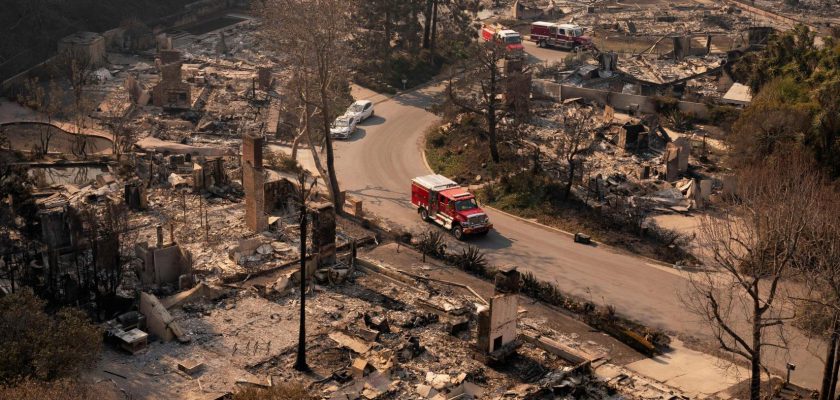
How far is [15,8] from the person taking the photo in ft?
185

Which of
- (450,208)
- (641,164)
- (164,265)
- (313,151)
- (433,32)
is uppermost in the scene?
(433,32)

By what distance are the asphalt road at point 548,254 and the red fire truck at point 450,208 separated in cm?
50

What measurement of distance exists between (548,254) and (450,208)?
12.5ft

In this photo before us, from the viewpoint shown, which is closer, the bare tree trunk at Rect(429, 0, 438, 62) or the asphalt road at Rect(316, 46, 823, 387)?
the asphalt road at Rect(316, 46, 823, 387)

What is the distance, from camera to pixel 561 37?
59219 mm

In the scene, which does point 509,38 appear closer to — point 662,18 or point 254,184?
point 662,18

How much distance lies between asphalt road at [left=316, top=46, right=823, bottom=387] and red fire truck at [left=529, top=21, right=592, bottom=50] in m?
16.8

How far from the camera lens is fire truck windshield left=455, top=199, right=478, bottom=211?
1330 inches

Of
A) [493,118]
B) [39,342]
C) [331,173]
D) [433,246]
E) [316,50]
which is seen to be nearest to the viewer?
[39,342]

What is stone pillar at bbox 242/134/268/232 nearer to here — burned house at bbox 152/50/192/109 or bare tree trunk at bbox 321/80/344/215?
bare tree trunk at bbox 321/80/344/215

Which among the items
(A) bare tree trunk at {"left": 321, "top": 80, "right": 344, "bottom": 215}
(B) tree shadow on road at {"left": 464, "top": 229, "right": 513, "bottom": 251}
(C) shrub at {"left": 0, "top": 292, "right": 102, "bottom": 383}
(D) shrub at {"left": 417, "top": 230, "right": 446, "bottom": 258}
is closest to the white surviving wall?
(B) tree shadow on road at {"left": 464, "top": 229, "right": 513, "bottom": 251}

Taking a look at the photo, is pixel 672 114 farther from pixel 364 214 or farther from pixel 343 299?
pixel 343 299

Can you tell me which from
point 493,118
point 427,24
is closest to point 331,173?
point 493,118

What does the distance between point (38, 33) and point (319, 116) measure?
2185cm
